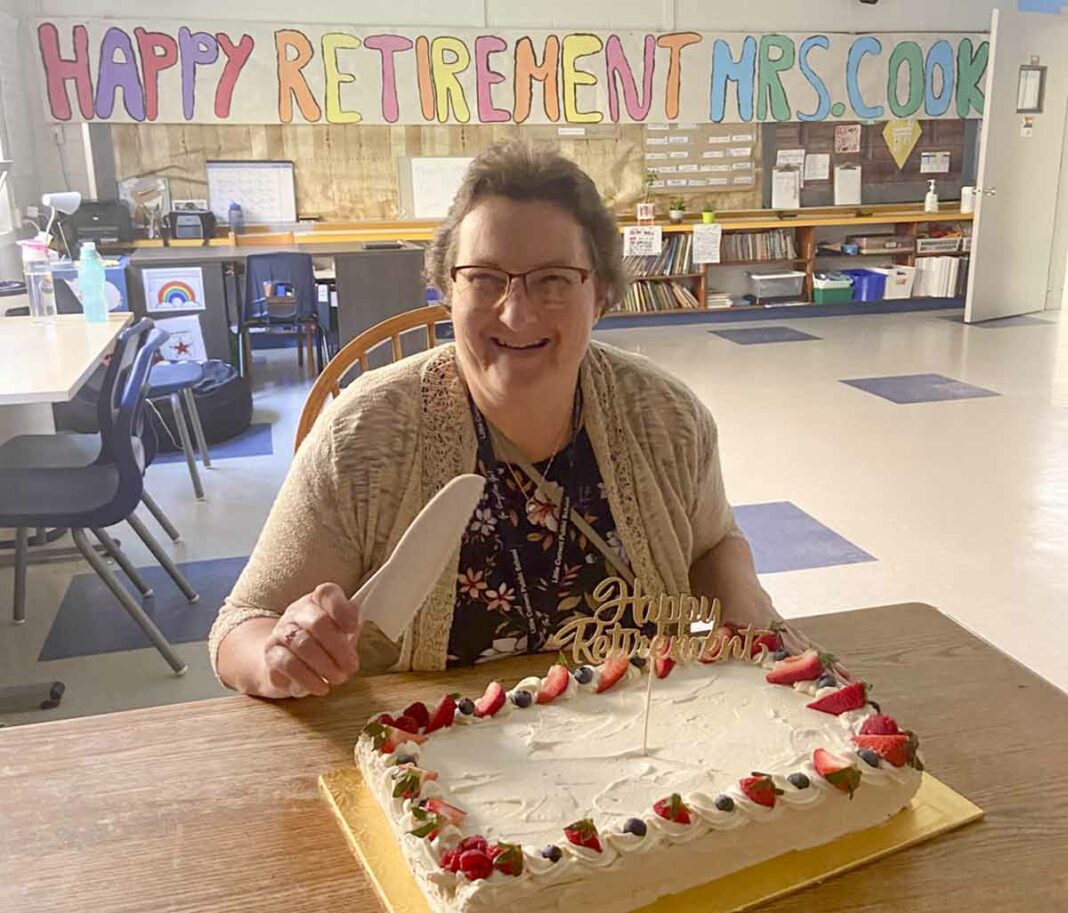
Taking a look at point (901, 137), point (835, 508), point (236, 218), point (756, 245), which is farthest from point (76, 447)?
point (901, 137)

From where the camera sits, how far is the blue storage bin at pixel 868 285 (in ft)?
27.2

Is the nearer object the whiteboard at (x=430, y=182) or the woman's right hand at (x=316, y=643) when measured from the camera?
the woman's right hand at (x=316, y=643)

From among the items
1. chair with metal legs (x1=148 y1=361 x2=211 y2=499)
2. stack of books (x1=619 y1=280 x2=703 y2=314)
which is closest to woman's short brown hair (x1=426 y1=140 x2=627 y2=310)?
chair with metal legs (x1=148 y1=361 x2=211 y2=499)

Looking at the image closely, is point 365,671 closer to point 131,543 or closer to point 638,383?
point 638,383

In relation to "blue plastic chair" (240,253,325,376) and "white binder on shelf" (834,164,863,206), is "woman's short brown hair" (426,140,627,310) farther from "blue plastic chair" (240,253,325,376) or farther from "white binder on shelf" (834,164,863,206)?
"white binder on shelf" (834,164,863,206)

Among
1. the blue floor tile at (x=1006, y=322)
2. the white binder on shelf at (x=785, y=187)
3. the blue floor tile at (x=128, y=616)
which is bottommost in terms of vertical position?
the blue floor tile at (x=128, y=616)

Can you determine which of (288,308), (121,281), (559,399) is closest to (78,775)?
(559,399)

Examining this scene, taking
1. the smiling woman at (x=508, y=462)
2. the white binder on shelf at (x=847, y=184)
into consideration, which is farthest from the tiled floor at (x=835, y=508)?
the white binder on shelf at (x=847, y=184)

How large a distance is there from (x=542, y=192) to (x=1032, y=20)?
24.1ft

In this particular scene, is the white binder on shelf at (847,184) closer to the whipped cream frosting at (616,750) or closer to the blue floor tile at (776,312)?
the blue floor tile at (776,312)

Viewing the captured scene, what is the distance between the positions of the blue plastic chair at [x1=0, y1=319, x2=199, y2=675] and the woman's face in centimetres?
165

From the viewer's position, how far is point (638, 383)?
1.57 m

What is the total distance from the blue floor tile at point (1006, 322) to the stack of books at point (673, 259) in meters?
2.06

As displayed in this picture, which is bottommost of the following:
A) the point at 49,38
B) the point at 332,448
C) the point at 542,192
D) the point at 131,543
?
the point at 131,543
